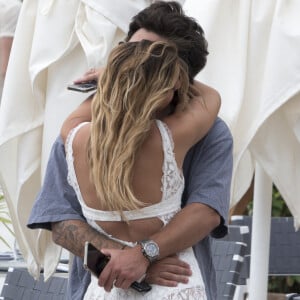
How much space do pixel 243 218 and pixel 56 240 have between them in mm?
2741

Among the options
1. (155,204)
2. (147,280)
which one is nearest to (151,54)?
(155,204)

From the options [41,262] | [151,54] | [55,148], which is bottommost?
[41,262]

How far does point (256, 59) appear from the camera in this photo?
395 centimetres

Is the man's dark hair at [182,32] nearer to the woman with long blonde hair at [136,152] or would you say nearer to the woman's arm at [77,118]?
the woman with long blonde hair at [136,152]

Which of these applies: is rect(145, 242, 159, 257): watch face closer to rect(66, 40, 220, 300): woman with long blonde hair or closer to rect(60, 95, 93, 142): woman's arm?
rect(66, 40, 220, 300): woman with long blonde hair

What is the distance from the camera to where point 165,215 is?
3.18 m

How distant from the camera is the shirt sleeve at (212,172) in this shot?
3227 mm

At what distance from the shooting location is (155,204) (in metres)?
3.15

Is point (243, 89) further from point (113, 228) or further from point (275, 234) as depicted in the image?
point (275, 234)

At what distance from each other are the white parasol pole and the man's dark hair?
113 centimetres

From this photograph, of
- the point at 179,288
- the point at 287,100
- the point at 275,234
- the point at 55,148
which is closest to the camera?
the point at 179,288

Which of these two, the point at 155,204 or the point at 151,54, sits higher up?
the point at 151,54

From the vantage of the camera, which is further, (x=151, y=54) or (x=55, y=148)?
(x=55, y=148)

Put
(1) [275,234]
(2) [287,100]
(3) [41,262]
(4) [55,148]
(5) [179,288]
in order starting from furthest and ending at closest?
(1) [275,234], (3) [41,262], (2) [287,100], (4) [55,148], (5) [179,288]
